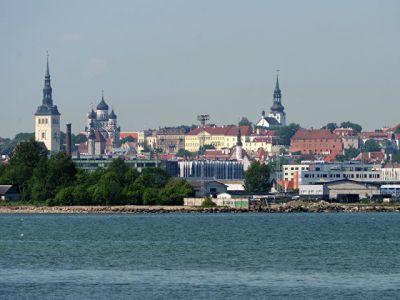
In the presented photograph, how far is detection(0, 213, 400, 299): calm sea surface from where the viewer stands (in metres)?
42.8

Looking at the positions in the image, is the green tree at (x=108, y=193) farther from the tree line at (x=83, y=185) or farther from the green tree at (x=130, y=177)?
the green tree at (x=130, y=177)

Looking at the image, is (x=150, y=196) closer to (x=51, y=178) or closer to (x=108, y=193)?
(x=108, y=193)

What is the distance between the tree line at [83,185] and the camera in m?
103

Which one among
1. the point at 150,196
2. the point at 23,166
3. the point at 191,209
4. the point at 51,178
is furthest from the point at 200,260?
the point at 23,166

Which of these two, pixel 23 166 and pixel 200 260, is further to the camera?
pixel 23 166

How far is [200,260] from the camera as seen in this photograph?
52625 millimetres

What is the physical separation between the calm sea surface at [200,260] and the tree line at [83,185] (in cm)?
1968

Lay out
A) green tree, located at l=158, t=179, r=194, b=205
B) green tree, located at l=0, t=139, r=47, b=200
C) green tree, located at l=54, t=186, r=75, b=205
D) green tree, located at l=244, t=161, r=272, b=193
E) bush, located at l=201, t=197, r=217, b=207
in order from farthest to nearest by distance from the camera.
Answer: green tree, located at l=244, t=161, r=272, b=193 → green tree, located at l=0, t=139, r=47, b=200 → bush, located at l=201, t=197, r=217, b=207 → green tree, located at l=158, t=179, r=194, b=205 → green tree, located at l=54, t=186, r=75, b=205

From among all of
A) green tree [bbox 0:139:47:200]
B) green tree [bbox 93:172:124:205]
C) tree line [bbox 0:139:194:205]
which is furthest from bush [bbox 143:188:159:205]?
green tree [bbox 0:139:47:200]

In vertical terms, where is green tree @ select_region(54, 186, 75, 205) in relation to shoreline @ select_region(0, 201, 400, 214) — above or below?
above

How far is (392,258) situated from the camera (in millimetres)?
52969

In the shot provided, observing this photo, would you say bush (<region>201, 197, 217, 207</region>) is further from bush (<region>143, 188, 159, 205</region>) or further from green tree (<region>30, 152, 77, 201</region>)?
green tree (<region>30, 152, 77, 201</region>)

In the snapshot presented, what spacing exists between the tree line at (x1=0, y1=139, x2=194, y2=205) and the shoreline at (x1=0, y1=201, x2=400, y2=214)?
1699mm

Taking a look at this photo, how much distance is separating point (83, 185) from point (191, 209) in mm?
8942
